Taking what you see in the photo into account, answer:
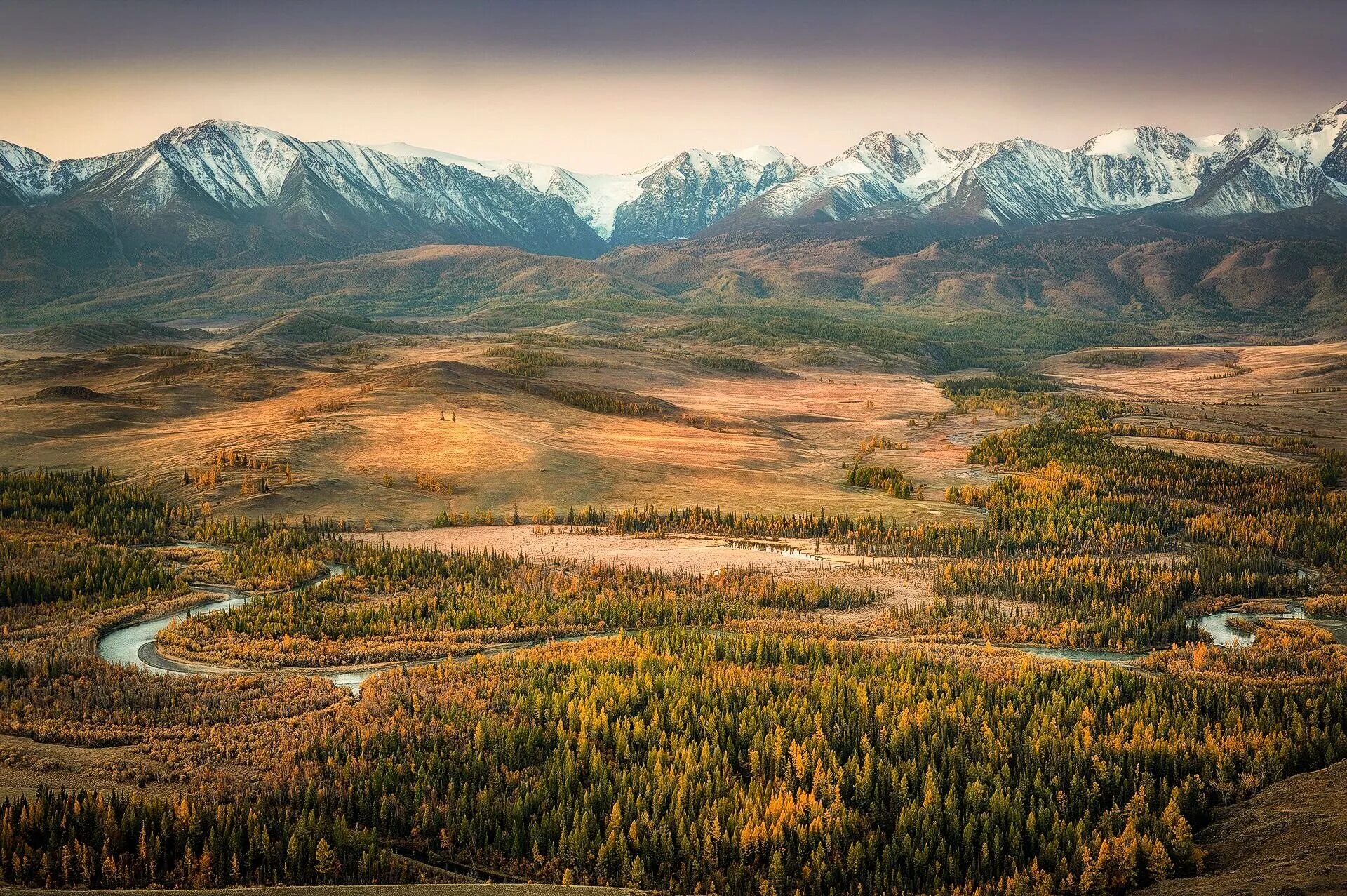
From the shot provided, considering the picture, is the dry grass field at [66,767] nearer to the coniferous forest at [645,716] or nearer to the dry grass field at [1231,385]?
the coniferous forest at [645,716]

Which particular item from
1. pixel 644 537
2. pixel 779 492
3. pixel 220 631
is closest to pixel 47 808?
pixel 220 631

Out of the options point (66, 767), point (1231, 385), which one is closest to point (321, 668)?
point (66, 767)

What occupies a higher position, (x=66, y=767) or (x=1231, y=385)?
(x=1231, y=385)

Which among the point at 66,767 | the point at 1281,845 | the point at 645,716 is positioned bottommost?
the point at 1281,845

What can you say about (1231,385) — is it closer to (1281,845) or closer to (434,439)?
(434,439)

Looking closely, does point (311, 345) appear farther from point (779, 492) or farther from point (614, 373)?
point (779, 492)

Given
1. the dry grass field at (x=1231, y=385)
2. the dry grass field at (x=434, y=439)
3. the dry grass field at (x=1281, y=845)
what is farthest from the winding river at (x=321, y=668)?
the dry grass field at (x=1231, y=385)

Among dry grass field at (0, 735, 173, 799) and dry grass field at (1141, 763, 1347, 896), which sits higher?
dry grass field at (0, 735, 173, 799)

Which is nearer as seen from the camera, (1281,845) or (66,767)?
(1281,845)

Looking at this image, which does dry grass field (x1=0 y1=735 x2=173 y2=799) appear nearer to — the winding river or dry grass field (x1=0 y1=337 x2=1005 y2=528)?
the winding river

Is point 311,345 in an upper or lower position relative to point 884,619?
upper

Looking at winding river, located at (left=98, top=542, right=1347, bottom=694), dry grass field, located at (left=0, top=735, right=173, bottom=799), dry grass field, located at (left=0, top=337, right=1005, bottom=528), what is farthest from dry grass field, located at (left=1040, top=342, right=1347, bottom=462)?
dry grass field, located at (left=0, top=735, right=173, bottom=799)
